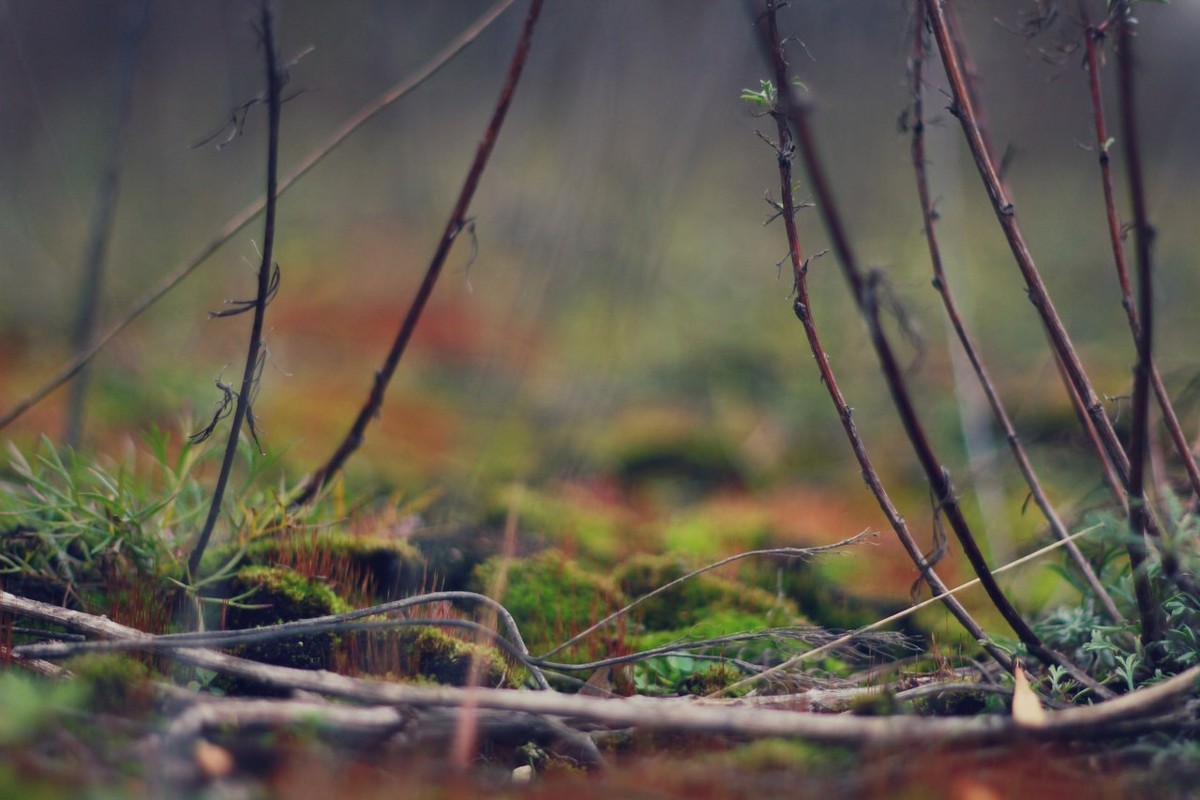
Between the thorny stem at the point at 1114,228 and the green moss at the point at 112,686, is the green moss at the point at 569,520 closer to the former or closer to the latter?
the green moss at the point at 112,686

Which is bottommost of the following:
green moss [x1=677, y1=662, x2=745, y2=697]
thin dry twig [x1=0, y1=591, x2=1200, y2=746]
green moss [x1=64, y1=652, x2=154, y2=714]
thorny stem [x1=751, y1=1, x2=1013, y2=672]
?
green moss [x1=677, y1=662, x2=745, y2=697]

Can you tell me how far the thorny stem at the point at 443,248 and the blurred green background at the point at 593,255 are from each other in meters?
0.39

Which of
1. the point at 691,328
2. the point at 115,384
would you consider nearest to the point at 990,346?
the point at 691,328

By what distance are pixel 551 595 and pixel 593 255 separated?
11.4 feet

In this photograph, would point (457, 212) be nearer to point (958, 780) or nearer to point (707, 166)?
point (958, 780)

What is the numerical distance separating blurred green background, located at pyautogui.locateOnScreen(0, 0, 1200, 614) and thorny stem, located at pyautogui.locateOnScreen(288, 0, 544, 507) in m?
0.39

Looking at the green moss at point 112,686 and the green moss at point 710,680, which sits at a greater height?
the green moss at point 112,686

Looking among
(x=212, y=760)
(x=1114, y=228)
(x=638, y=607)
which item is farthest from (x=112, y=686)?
(x=1114, y=228)

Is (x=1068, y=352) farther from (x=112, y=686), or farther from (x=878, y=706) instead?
(x=112, y=686)

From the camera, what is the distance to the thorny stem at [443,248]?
5.93ft

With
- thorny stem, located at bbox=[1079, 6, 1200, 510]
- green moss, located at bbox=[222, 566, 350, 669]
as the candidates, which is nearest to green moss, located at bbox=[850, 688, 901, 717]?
thorny stem, located at bbox=[1079, 6, 1200, 510]

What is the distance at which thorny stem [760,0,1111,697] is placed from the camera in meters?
1.15

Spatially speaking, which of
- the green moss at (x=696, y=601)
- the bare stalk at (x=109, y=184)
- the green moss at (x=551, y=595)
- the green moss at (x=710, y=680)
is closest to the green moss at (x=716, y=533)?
the green moss at (x=696, y=601)

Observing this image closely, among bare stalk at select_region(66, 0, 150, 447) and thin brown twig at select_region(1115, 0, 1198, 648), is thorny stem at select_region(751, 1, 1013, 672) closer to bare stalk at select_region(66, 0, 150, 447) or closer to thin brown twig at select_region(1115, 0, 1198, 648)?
thin brown twig at select_region(1115, 0, 1198, 648)
